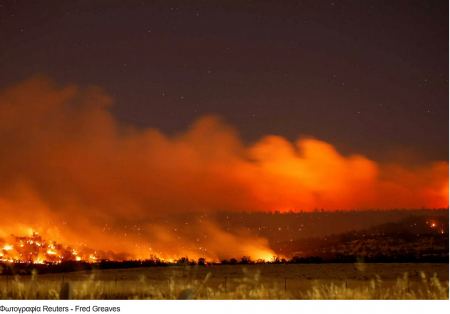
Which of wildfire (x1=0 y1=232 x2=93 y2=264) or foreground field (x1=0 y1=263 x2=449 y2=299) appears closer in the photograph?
foreground field (x1=0 y1=263 x2=449 y2=299)

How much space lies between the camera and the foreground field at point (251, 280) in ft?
66.5

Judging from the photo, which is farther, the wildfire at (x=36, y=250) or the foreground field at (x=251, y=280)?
the wildfire at (x=36, y=250)

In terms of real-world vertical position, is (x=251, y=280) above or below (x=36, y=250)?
below

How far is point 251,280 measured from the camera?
3008 centimetres

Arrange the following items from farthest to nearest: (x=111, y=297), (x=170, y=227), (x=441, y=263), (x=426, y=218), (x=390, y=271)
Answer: (x=170, y=227) < (x=426, y=218) < (x=441, y=263) < (x=390, y=271) < (x=111, y=297)

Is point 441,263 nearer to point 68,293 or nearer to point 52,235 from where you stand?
point 68,293

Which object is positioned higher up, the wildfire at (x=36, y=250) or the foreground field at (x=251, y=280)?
the wildfire at (x=36, y=250)

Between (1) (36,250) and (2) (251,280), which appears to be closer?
(2) (251,280)

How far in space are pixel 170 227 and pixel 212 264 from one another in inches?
5614

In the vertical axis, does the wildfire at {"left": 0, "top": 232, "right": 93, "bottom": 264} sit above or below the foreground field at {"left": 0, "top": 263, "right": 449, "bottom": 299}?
above

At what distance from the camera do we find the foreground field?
20.3 meters

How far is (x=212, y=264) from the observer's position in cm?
4194

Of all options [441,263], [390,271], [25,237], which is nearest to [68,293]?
[390,271]
